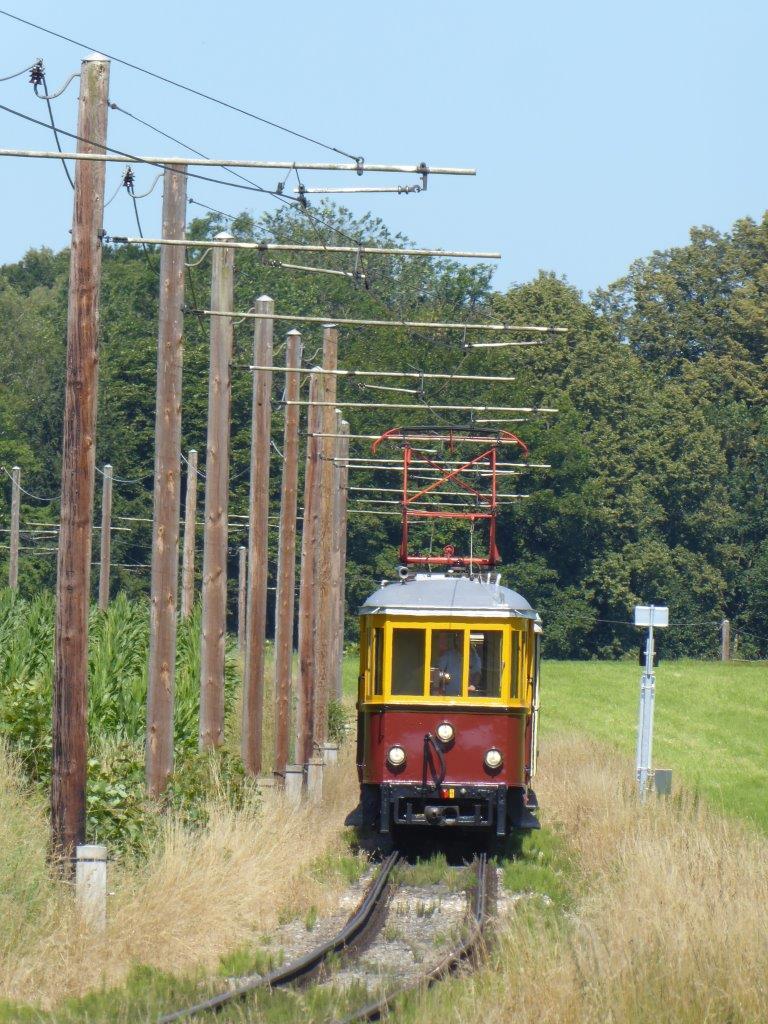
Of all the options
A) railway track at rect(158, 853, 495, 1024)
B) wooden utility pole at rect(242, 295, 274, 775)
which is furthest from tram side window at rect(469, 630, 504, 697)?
wooden utility pole at rect(242, 295, 274, 775)

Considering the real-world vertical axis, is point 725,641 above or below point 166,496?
below

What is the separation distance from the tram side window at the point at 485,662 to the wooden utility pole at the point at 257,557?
17.1 feet

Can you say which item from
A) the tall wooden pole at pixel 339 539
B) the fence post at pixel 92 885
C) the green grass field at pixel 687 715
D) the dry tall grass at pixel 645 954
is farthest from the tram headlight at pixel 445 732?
the tall wooden pole at pixel 339 539

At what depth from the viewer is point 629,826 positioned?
19.0m

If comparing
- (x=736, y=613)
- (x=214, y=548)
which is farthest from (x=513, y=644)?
(x=736, y=613)

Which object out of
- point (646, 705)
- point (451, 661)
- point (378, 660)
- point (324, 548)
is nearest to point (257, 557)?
point (378, 660)

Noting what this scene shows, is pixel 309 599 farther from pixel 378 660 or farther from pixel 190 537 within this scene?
pixel 190 537

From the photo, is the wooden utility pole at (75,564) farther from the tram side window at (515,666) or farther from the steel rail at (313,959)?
the tram side window at (515,666)

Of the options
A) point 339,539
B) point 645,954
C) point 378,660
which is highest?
point 378,660

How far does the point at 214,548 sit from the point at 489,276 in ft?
203

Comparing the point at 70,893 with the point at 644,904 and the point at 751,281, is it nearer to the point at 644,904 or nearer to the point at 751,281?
the point at 644,904

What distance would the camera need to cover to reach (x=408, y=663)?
18.8 meters

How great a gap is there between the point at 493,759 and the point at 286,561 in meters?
8.29

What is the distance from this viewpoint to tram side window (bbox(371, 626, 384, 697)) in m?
18.9
